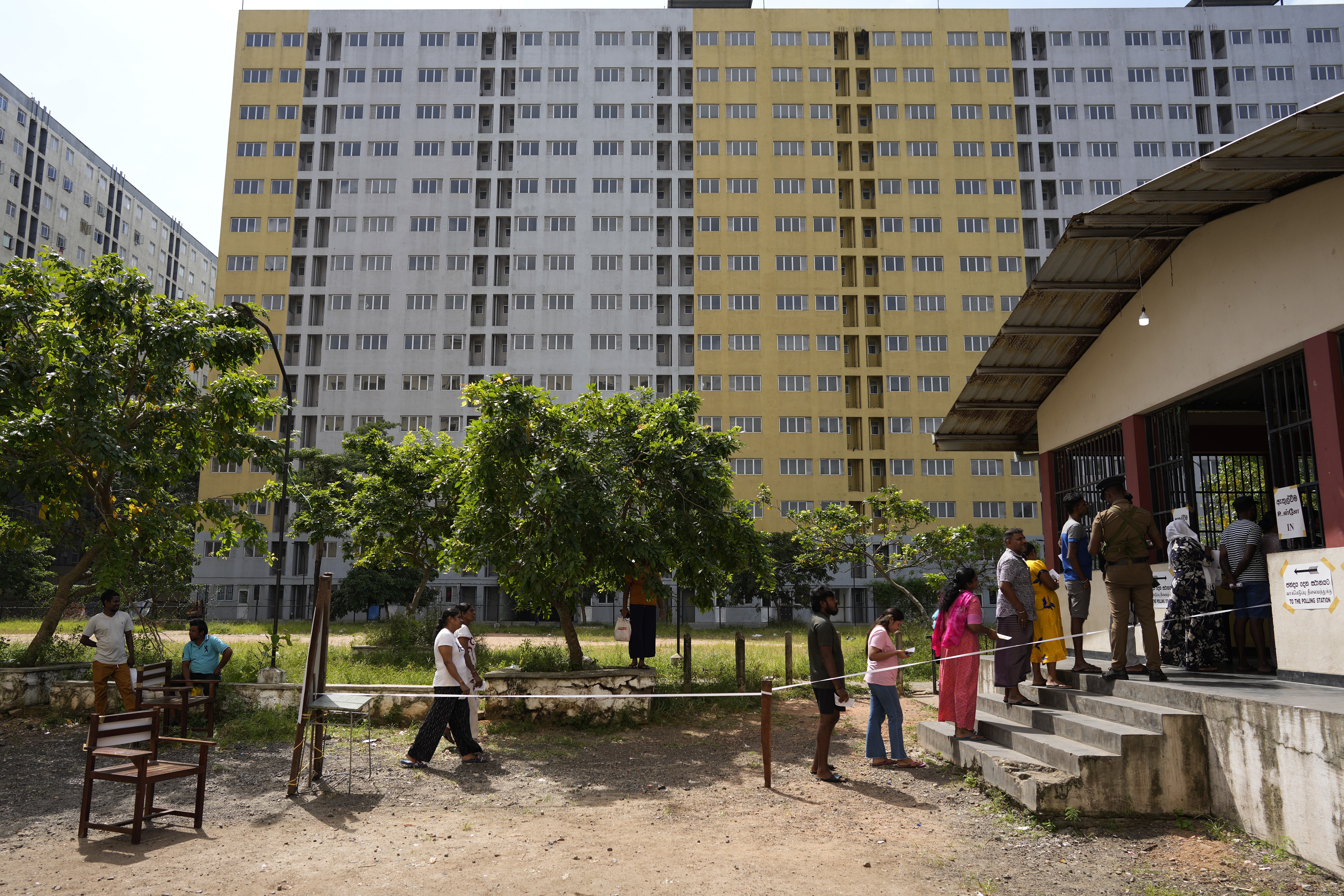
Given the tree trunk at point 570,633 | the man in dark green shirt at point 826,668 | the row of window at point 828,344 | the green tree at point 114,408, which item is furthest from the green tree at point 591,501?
the row of window at point 828,344

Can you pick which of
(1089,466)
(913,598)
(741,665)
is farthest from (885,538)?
(741,665)

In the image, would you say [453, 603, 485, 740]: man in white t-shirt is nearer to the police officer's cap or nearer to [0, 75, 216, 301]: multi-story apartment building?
the police officer's cap

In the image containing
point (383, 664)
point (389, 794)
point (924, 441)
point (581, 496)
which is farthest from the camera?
point (924, 441)

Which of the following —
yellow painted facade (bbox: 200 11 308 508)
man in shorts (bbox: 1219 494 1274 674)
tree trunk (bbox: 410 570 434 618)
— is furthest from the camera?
yellow painted facade (bbox: 200 11 308 508)

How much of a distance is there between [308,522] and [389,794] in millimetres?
17149

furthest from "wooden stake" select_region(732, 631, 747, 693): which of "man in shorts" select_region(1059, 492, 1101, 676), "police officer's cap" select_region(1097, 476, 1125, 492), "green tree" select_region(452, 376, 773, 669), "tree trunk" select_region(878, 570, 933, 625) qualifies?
"police officer's cap" select_region(1097, 476, 1125, 492)

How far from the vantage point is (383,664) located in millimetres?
17875

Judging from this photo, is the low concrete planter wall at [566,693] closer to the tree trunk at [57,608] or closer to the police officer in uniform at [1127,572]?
the tree trunk at [57,608]

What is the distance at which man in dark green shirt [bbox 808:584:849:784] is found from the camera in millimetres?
8508

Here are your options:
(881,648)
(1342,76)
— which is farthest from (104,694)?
(1342,76)

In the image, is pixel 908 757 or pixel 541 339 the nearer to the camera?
pixel 908 757

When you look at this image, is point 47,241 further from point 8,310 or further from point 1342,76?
point 1342,76

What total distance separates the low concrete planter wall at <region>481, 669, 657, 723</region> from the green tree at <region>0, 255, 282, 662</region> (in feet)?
15.2

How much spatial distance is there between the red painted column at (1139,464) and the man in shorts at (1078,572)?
266cm
